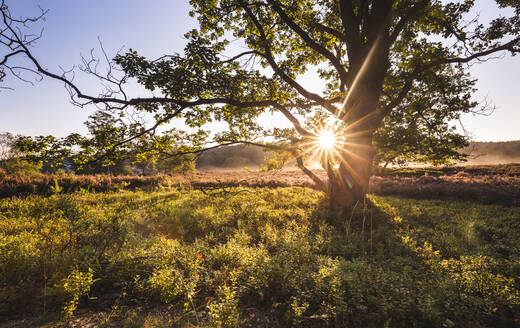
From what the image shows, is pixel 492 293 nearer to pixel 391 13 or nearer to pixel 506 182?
pixel 391 13

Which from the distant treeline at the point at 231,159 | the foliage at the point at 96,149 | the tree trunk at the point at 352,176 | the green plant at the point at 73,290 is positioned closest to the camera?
the green plant at the point at 73,290

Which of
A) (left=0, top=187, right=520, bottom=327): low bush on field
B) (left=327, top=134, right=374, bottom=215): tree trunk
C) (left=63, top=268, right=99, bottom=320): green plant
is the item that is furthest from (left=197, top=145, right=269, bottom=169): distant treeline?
(left=63, top=268, right=99, bottom=320): green plant

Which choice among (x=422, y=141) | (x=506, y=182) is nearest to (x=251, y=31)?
(x=422, y=141)

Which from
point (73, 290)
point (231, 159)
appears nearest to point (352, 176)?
point (73, 290)

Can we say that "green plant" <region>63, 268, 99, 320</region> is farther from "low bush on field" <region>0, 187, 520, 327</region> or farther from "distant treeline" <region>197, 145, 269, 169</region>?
"distant treeline" <region>197, 145, 269, 169</region>

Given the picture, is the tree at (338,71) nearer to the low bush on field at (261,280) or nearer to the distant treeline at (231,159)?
the low bush on field at (261,280)

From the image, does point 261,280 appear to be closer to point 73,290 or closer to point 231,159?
point 73,290

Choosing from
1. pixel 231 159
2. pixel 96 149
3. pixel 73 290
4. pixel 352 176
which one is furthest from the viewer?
pixel 231 159

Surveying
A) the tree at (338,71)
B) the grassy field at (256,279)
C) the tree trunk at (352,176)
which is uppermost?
the tree at (338,71)

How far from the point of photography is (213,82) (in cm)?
693

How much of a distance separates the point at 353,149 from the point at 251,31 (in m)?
6.96

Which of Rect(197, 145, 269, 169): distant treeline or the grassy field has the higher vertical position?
Rect(197, 145, 269, 169): distant treeline

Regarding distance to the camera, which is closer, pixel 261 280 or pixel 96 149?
pixel 261 280

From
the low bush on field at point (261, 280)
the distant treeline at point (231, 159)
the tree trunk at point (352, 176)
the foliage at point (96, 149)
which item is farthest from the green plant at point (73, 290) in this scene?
the distant treeline at point (231, 159)
